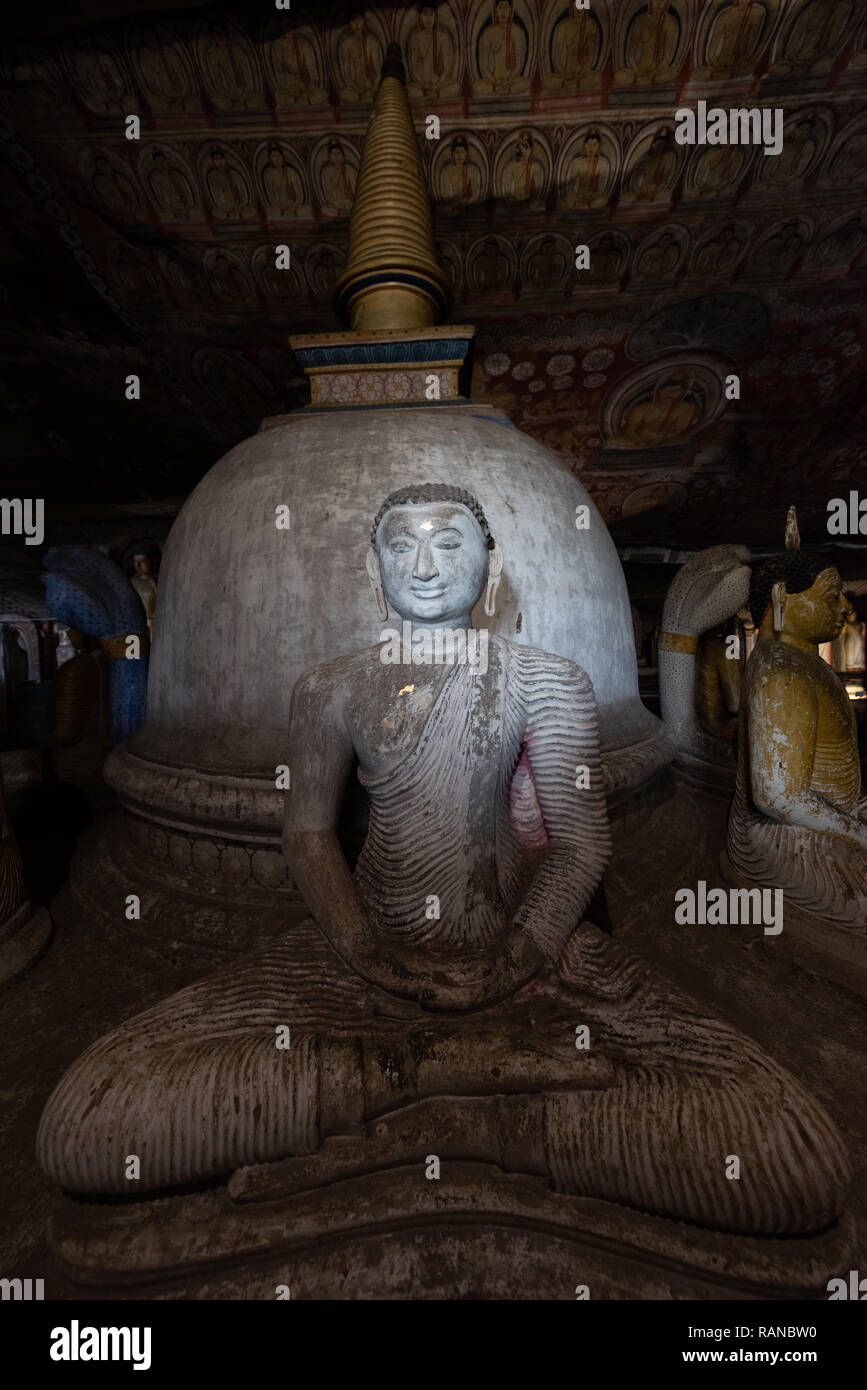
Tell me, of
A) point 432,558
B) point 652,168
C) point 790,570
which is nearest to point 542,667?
point 432,558

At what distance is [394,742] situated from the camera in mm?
1665

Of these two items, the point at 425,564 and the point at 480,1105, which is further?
the point at 425,564

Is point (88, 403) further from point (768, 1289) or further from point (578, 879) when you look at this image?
point (768, 1289)

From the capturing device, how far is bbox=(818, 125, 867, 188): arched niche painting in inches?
195

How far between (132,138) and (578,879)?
7.42 m

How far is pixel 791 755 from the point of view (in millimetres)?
2412

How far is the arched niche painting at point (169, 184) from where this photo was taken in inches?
201

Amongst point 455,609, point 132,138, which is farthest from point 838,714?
point 132,138

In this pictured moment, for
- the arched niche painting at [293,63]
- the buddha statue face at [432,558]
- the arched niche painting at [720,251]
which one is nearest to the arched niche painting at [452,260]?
the arched niche painting at [293,63]

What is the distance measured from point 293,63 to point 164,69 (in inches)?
45.1

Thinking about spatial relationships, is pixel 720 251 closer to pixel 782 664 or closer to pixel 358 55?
pixel 358 55

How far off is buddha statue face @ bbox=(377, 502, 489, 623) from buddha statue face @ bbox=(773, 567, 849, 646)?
6.26 feet

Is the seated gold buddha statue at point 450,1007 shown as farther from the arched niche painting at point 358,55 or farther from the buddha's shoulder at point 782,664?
the arched niche painting at point 358,55

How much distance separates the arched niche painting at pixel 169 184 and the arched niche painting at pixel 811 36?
5.46m
